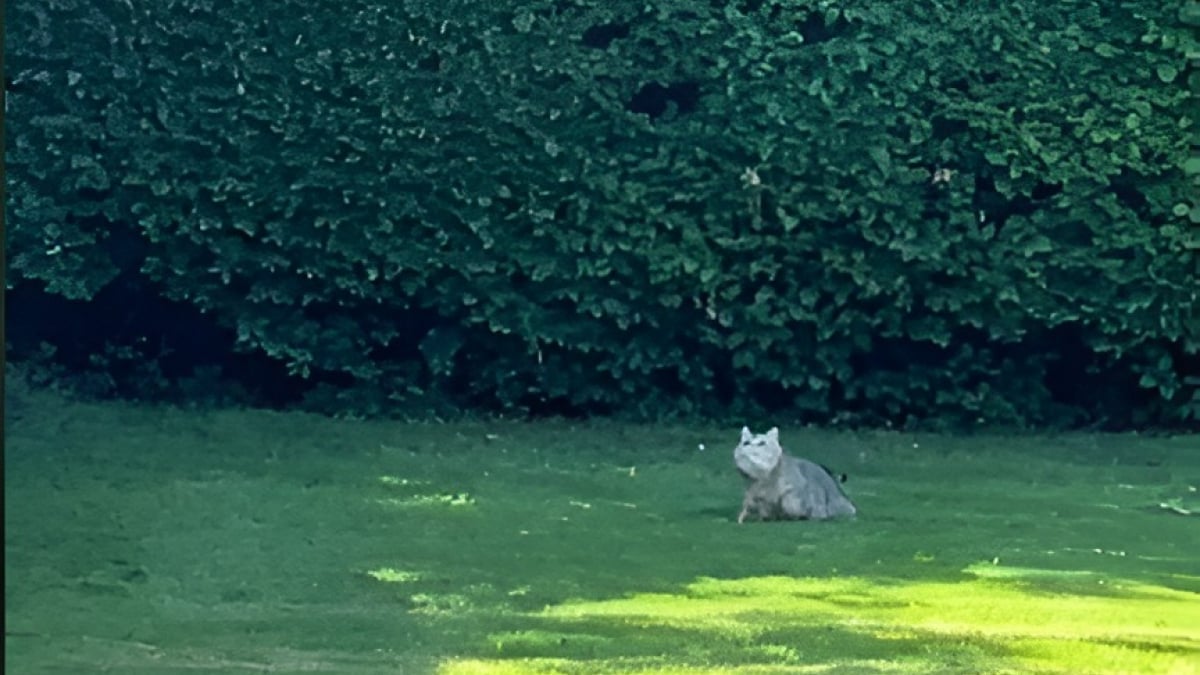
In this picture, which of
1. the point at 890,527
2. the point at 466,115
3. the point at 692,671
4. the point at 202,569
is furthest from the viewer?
the point at 466,115

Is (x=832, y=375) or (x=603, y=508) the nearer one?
(x=603, y=508)

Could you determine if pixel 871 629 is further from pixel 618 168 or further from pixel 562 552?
pixel 618 168

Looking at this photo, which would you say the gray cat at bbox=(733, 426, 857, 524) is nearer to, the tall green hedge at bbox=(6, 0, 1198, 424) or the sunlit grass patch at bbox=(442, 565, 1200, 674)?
the sunlit grass patch at bbox=(442, 565, 1200, 674)

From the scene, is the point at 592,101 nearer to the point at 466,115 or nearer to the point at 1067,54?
the point at 466,115

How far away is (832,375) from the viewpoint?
9.66 meters

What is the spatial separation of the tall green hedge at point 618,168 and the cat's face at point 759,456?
242cm

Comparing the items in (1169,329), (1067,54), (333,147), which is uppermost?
(1067,54)

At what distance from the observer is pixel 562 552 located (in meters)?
6.50

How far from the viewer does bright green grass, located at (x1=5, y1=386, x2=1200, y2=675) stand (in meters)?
5.16

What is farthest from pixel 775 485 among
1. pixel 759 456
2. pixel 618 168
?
pixel 618 168

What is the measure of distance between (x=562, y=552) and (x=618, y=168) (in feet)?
→ 10.5

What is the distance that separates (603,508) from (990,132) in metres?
3.20

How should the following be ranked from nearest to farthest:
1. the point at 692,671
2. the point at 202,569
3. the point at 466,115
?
1. the point at 692,671
2. the point at 202,569
3. the point at 466,115

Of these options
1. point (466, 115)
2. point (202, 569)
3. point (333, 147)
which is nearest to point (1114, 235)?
point (466, 115)
